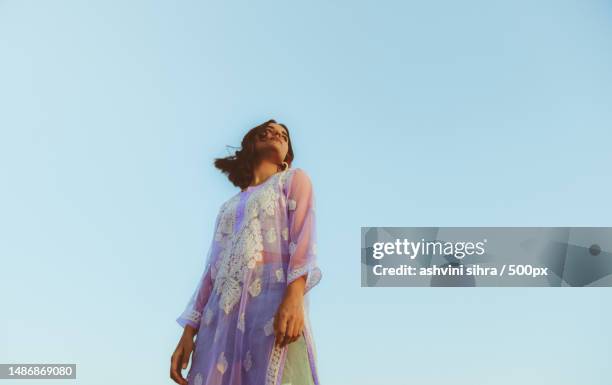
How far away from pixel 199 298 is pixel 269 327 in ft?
1.24

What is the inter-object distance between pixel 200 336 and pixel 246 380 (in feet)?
0.80

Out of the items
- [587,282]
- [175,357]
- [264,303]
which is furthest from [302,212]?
[587,282]

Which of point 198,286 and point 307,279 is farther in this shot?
point 198,286

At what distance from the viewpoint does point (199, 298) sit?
1.96 meters

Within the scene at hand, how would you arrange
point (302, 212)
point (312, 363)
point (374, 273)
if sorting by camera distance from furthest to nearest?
point (374, 273)
point (302, 212)
point (312, 363)

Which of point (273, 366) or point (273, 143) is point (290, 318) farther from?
point (273, 143)

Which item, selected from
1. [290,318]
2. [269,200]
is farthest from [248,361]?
[269,200]

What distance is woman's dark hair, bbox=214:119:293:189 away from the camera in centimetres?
209

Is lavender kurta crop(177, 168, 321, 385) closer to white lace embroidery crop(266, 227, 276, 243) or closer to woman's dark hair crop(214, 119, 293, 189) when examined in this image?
white lace embroidery crop(266, 227, 276, 243)

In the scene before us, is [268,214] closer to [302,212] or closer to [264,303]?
[302,212]

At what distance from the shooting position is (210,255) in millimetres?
2021

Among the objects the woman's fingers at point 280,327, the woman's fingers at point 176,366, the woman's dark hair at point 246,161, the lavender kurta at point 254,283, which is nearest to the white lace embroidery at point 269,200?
the lavender kurta at point 254,283

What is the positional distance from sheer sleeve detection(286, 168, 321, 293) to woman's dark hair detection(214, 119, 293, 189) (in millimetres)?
241

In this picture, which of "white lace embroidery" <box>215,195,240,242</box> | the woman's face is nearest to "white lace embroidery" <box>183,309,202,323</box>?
"white lace embroidery" <box>215,195,240,242</box>
